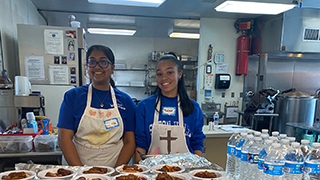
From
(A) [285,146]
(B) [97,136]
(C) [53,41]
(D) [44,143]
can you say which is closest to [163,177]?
(A) [285,146]

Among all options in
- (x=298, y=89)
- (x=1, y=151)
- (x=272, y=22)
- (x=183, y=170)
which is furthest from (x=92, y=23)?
(x=298, y=89)

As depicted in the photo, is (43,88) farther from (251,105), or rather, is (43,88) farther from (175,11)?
(251,105)

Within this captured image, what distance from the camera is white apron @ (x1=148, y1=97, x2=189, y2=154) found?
5.71 feet

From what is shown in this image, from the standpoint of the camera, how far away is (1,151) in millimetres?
2193

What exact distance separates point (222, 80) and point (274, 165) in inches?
173

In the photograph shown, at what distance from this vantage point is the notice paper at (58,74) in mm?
3316

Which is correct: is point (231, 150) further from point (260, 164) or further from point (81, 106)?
point (81, 106)

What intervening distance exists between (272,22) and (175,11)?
7.69 feet

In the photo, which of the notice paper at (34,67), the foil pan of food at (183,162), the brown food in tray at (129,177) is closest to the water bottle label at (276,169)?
the foil pan of food at (183,162)

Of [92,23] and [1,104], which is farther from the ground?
[92,23]

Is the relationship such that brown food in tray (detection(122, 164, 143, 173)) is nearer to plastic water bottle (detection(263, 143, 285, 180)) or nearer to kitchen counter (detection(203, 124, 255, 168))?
plastic water bottle (detection(263, 143, 285, 180))

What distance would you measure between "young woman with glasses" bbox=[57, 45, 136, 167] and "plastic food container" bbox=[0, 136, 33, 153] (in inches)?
33.4

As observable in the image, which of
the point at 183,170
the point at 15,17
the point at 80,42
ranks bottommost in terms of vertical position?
the point at 183,170

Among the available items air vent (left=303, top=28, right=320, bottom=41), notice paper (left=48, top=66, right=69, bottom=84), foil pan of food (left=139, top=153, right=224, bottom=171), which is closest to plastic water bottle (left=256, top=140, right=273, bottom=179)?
foil pan of food (left=139, top=153, right=224, bottom=171)
